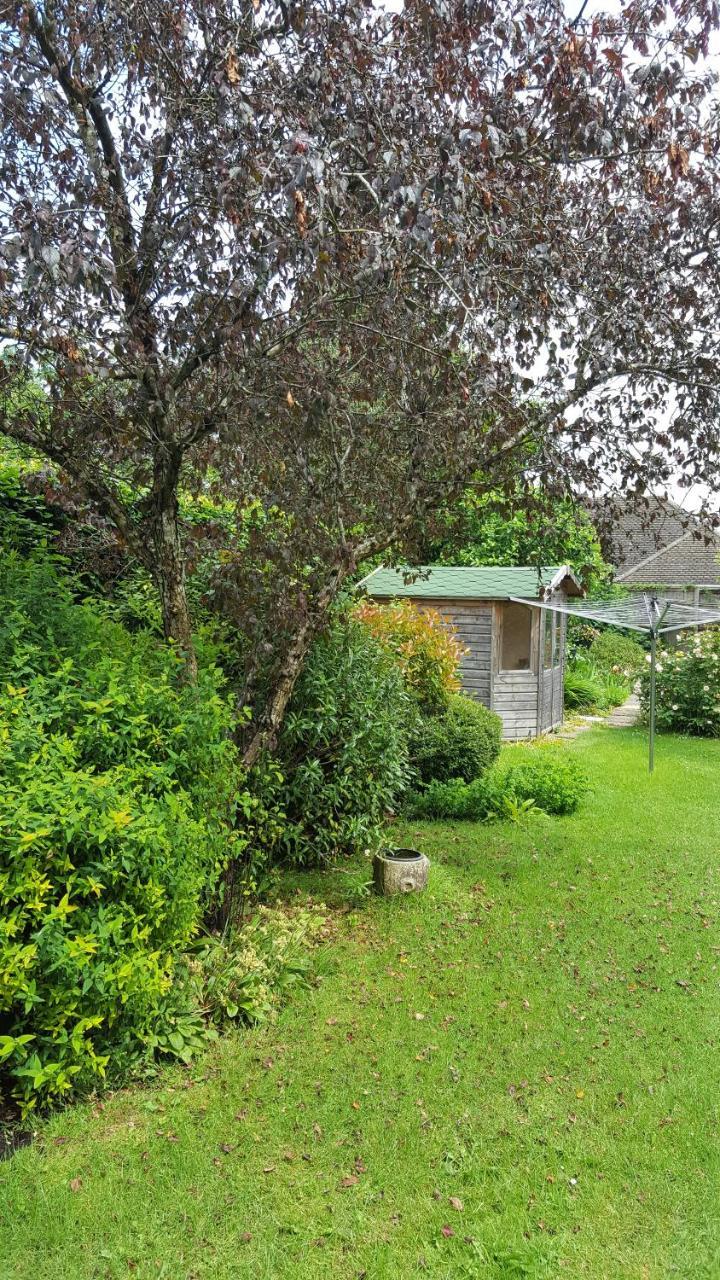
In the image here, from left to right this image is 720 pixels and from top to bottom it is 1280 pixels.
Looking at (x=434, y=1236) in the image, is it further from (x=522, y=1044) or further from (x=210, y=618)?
(x=210, y=618)

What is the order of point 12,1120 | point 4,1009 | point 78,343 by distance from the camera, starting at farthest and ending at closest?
1. point 78,343
2. point 12,1120
3. point 4,1009

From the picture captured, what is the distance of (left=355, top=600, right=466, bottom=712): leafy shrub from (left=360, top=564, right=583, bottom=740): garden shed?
245 centimetres

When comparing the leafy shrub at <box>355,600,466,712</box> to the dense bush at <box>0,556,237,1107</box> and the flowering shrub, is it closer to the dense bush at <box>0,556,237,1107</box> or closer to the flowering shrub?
the dense bush at <box>0,556,237,1107</box>

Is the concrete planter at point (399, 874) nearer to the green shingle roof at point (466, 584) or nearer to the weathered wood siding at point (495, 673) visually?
the green shingle roof at point (466, 584)

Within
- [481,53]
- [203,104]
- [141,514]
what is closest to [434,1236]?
[141,514]

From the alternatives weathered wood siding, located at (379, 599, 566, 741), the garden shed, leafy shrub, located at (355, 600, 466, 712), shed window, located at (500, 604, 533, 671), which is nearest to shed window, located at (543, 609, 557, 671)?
the garden shed

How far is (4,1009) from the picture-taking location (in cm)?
279

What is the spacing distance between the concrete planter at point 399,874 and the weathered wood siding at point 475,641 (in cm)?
608

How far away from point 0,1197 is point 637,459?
5.46 m

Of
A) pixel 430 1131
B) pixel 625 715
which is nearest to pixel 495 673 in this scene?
pixel 625 715

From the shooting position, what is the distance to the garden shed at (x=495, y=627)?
447 inches

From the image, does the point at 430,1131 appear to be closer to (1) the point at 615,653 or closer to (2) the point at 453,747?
(2) the point at 453,747

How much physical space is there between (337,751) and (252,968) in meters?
1.76

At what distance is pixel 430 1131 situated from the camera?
10.3 ft
